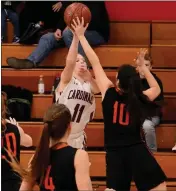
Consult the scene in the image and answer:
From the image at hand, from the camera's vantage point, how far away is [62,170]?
4.00 meters

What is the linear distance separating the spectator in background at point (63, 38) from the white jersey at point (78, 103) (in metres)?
1.79

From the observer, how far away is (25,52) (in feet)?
27.3

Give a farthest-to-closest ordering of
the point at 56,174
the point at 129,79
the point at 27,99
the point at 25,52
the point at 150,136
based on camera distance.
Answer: the point at 25,52, the point at 27,99, the point at 150,136, the point at 129,79, the point at 56,174

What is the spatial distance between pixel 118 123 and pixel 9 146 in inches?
36.1

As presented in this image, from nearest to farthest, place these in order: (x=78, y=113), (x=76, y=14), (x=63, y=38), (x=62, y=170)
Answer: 1. (x=62, y=170)
2. (x=78, y=113)
3. (x=76, y=14)
4. (x=63, y=38)

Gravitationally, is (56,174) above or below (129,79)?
below

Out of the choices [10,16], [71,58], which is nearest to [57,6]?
[10,16]

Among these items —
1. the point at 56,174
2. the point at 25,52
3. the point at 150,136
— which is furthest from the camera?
the point at 25,52

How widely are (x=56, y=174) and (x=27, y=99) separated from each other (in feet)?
11.7

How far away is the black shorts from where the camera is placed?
16.3 feet

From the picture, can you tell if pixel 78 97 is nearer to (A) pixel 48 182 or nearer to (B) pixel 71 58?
(B) pixel 71 58

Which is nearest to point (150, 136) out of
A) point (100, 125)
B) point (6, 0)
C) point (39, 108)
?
point (100, 125)

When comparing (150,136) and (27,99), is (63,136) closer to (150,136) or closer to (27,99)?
(150,136)

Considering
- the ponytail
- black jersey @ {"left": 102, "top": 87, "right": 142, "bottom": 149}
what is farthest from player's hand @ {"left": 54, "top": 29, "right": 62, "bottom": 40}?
the ponytail
